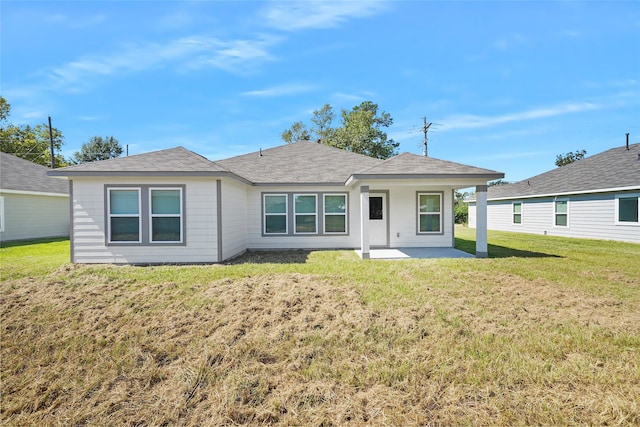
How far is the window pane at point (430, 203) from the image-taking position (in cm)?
1216

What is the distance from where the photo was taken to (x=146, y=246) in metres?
8.98

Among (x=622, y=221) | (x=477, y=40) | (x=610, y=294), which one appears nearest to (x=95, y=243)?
(x=610, y=294)

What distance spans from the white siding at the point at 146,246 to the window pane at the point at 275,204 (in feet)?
10.8

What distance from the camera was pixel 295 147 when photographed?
15.8m

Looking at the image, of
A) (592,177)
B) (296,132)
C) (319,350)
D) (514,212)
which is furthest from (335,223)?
(296,132)

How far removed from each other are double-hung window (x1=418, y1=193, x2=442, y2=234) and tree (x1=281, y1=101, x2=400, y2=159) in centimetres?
1899

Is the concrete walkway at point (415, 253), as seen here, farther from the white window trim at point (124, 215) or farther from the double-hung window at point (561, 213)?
the double-hung window at point (561, 213)

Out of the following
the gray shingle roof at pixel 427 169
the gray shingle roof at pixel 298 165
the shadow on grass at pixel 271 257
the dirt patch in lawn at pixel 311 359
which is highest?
the gray shingle roof at pixel 298 165

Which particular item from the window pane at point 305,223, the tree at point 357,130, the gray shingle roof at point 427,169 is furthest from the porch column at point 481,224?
the tree at point 357,130

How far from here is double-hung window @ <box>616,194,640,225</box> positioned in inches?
529

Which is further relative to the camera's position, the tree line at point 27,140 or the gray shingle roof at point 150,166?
the tree line at point 27,140

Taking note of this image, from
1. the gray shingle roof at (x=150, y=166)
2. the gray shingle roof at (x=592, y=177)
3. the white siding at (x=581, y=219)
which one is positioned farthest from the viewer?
the gray shingle roof at (x=592, y=177)

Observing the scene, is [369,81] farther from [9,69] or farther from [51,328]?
[51,328]

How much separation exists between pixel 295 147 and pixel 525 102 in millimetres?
15655
